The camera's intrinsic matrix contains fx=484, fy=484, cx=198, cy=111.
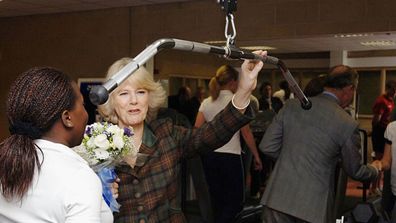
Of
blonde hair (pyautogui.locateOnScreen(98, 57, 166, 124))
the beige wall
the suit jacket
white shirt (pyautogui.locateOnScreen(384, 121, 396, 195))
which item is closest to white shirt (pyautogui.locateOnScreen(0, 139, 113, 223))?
blonde hair (pyautogui.locateOnScreen(98, 57, 166, 124))

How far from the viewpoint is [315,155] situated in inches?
111

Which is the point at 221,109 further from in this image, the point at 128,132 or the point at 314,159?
the point at 128,132

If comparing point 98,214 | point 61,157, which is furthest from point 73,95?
point 98,214

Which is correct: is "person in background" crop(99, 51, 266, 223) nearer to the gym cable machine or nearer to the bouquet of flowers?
the bouquet of flowers

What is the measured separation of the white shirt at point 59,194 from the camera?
109cm

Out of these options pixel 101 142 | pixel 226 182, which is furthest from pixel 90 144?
pixel 226 182

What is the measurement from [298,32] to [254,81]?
12.6ft

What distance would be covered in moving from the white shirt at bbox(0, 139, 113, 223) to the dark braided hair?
0.07 ft

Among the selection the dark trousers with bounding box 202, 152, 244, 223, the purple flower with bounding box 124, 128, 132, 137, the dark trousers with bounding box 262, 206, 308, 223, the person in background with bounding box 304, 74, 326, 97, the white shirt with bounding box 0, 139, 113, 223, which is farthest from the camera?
the dark trousers with bounding box 202, 152, 244, 223

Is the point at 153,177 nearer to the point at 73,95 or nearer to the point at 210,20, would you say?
the point at 73,95

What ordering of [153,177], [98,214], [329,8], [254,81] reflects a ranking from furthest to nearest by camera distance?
[329,8]
[153,177]
[254,81]
[98,214]

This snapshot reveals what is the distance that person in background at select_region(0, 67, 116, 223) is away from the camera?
1097 millimetres

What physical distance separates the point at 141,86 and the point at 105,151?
1.29 feet

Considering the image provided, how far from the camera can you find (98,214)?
3.67ft
